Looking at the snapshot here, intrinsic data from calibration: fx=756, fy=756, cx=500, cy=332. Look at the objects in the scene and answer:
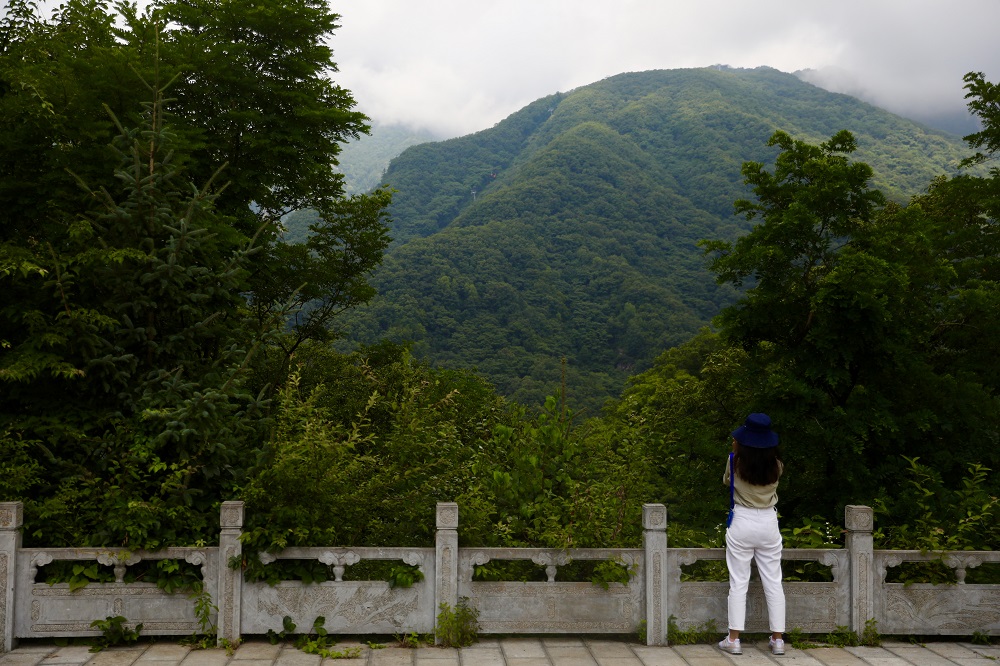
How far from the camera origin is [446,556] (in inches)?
245

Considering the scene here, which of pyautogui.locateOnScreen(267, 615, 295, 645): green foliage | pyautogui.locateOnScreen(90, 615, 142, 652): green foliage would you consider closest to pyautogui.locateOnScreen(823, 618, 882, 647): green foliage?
pyautogui.locateOnScreen(267, 615, 295, 645): green foliage

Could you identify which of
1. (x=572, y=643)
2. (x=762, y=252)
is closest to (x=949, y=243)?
(x=762, y=252)

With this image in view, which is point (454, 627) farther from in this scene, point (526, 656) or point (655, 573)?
point (655, 573)

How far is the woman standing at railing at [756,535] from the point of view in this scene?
6137mm

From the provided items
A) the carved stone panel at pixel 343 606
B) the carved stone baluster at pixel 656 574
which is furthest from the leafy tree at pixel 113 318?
the carved stone baluster at pixel 656 574

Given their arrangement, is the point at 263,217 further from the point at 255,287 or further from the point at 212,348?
the point at 212,348

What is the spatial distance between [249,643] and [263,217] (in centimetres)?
972

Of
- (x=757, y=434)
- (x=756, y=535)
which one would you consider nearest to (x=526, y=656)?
(x=756, y=535)

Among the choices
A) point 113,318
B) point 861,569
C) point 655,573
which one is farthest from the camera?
point 113,318

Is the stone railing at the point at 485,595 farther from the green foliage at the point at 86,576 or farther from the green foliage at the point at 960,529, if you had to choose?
the green foliage at the point at 960,529

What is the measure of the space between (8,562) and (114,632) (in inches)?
38.5

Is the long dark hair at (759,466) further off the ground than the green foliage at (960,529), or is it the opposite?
the long dark hair at (759,466)

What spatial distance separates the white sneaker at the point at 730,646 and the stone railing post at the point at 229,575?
12.9 ft

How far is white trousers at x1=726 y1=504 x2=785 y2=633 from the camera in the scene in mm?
6137
